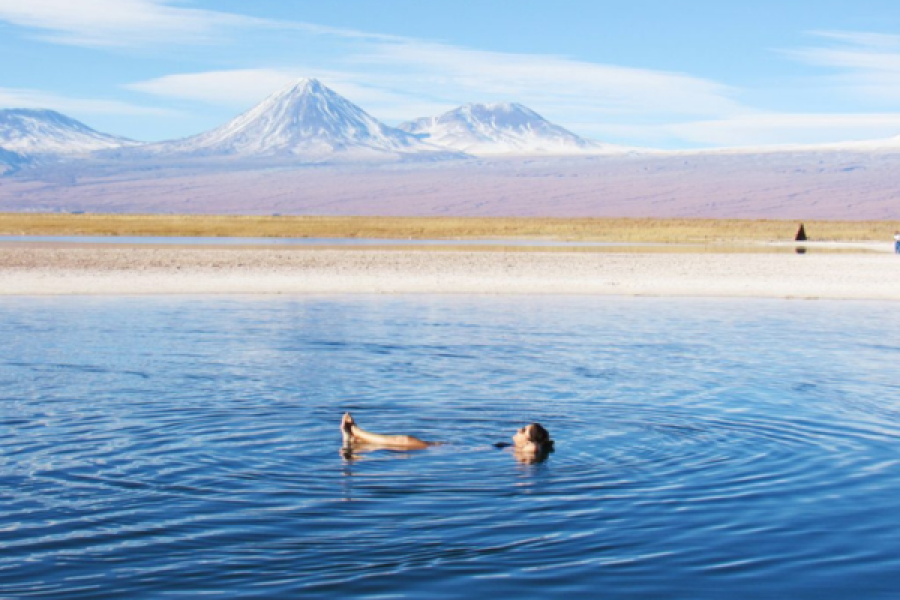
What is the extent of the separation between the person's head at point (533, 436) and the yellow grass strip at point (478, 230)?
2686 inches

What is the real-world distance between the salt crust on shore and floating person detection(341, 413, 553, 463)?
73.3 ft

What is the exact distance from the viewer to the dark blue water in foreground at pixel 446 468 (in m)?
8.36

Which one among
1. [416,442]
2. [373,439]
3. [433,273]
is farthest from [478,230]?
[373,439]

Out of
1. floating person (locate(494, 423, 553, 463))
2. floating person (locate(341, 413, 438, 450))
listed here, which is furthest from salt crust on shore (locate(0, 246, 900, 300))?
floating person (locate(494, 423, 553, 463))

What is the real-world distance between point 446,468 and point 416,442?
0.79 metres

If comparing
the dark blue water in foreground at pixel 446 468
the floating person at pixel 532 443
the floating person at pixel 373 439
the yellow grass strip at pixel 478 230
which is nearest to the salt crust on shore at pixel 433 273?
the dark blue water in foreground at pixel 446 468

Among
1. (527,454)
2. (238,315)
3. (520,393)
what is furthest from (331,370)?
(238,315)

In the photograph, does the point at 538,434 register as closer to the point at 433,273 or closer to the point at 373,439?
the point at 373,439

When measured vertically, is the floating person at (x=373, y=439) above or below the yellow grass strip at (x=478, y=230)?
below

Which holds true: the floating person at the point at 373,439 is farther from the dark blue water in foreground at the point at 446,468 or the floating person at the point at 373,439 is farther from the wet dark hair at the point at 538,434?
the wet dark hair at the point at 538,434

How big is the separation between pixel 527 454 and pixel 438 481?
1.36 m

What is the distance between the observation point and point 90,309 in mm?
28500

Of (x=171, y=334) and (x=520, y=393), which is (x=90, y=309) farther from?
(x=520, y=393)

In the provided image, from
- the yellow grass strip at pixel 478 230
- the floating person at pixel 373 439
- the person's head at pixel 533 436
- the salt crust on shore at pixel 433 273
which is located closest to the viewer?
the person's head at pixel 533 436
